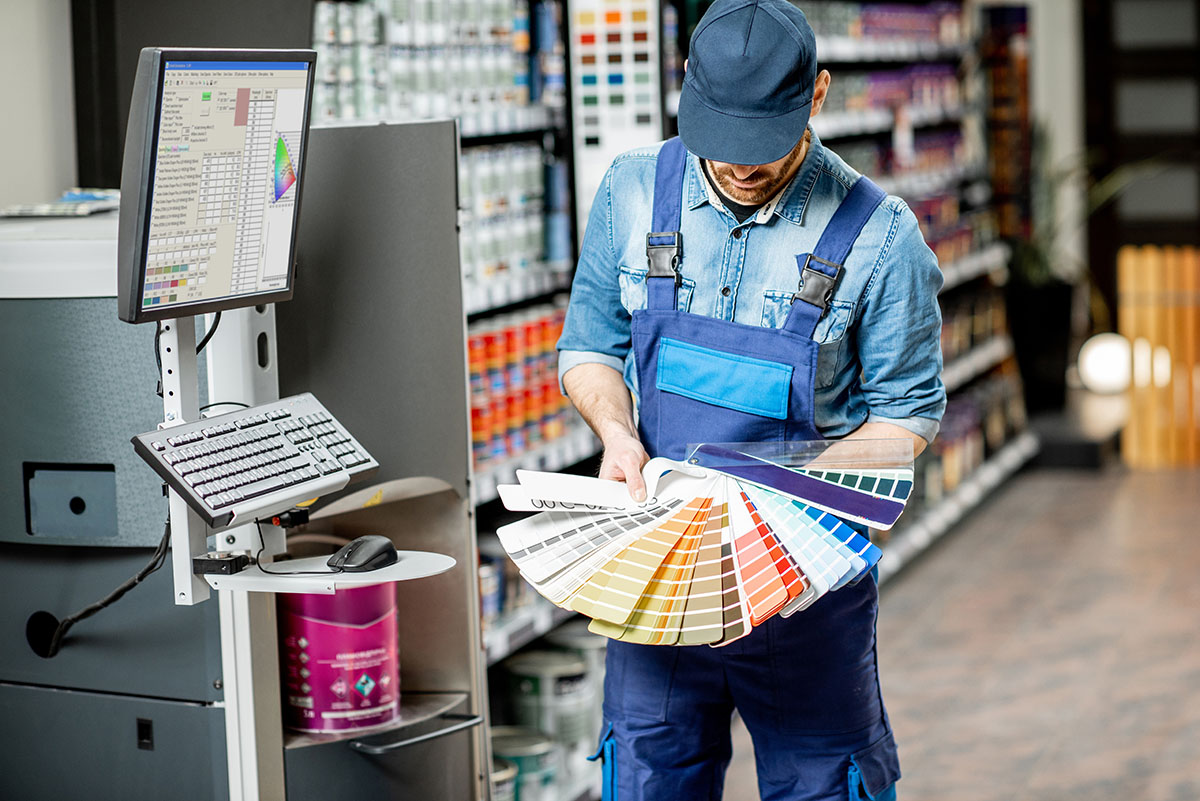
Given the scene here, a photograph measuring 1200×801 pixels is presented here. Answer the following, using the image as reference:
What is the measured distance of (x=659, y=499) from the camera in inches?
82.4

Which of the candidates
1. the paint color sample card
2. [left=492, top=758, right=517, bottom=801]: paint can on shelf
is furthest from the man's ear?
[left=492, top=758, right=517, bottom=801]: paint can on shelf

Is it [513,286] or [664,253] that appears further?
[513,286]

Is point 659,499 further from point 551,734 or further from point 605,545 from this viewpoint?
point 551,734

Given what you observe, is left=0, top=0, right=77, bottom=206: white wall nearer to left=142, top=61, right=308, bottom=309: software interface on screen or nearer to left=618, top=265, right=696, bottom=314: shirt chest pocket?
left=142, top=61, right=308, bottom=309: software interface on screen

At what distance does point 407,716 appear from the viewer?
261cm

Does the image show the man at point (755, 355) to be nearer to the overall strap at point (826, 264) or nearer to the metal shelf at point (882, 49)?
the overall strap at point (826, 264)

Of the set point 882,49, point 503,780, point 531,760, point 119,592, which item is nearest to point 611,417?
point 119,592

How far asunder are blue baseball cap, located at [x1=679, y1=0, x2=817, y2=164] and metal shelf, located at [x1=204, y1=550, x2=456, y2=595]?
712 mm

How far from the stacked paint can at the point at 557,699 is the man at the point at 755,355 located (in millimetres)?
1290

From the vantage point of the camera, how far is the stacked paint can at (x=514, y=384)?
3529 millimetres

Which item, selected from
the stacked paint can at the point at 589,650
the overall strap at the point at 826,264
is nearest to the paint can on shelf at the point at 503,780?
the stacked paint can at the point at 589,650

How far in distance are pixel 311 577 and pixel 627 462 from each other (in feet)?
1.54

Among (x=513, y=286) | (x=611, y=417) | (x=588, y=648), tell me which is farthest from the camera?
(x=588, y=648)

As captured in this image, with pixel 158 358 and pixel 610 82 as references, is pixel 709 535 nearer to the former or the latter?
pixel 158 358
